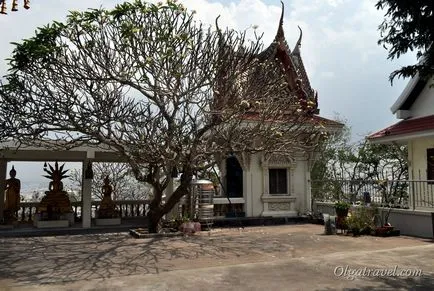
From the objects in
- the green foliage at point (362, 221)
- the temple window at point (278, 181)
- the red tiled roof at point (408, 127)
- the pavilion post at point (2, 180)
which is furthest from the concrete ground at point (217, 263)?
the temple window at point (278, 181)

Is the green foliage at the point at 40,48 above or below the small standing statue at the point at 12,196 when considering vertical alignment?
above

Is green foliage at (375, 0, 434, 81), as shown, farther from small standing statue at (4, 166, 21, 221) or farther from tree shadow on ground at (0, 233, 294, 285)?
small standing statue at (4, 166, 21, 221)

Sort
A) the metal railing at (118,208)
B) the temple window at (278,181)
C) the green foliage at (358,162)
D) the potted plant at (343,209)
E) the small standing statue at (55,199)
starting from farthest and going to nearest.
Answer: the green foliage at (358,162)
the temple window at (278,181)
the metal railing at (118,208)
the small standing statue at (55,199)
the potted plant at (343,209)

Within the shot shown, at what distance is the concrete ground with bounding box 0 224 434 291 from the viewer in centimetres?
646

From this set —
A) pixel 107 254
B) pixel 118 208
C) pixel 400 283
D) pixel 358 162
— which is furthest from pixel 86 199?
pixel 358 162

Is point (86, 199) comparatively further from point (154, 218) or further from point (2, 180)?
point (2, 180)

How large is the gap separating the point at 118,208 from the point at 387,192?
31.4ft

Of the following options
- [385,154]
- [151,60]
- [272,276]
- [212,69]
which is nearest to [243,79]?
[212,69]

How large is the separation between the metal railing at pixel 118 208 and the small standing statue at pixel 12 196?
0.80 meters

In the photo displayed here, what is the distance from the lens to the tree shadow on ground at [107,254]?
7.29 metres

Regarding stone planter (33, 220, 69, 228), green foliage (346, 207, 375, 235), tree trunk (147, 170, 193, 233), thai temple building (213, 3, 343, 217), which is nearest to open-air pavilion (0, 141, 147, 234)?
stone planter (33, 220, 69, 228)

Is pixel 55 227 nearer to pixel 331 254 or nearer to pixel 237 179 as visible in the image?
pixel 237 179

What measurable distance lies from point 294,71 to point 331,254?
9.12 meters

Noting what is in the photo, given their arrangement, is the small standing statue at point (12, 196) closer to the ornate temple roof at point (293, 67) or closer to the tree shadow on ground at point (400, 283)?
the ornate temple roof at point (293, 67)
